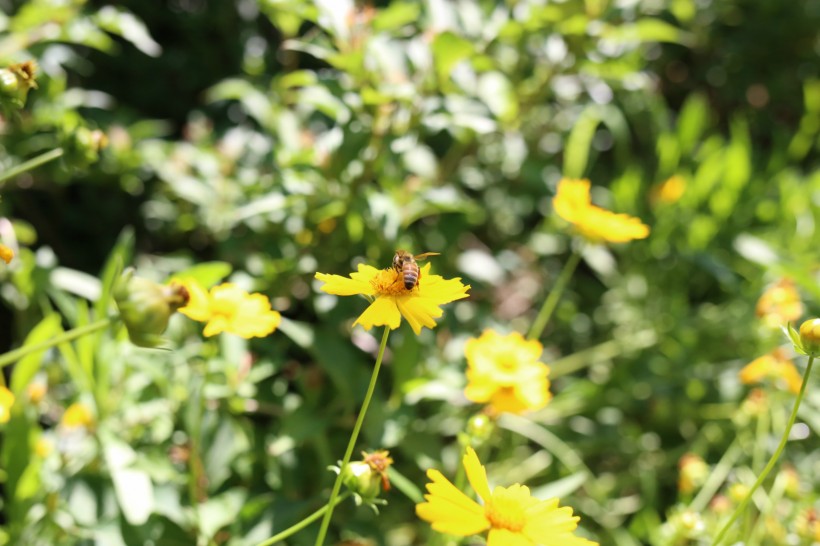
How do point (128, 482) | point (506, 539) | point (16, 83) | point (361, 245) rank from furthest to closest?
1. point (361, 245)
2. point (128, 482)
3. point (16, 83)
4. point (506, 539)

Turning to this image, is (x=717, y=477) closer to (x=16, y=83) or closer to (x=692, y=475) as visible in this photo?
(x=692, y=475)

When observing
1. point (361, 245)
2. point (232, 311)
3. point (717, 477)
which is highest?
point (232, 311)

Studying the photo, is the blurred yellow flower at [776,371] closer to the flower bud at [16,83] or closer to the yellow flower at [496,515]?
the yellow flower at [496,515]

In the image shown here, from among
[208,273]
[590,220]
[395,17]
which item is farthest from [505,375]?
[395,17]

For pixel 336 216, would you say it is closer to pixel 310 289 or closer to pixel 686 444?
pixel 310 289

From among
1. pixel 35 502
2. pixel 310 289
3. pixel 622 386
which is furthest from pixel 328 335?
pixel 622 386

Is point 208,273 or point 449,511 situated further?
point 208,273

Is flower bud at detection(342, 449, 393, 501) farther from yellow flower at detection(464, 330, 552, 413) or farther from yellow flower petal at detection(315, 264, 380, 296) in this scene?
yellow flower at detection(464, 330, 552, 413)
